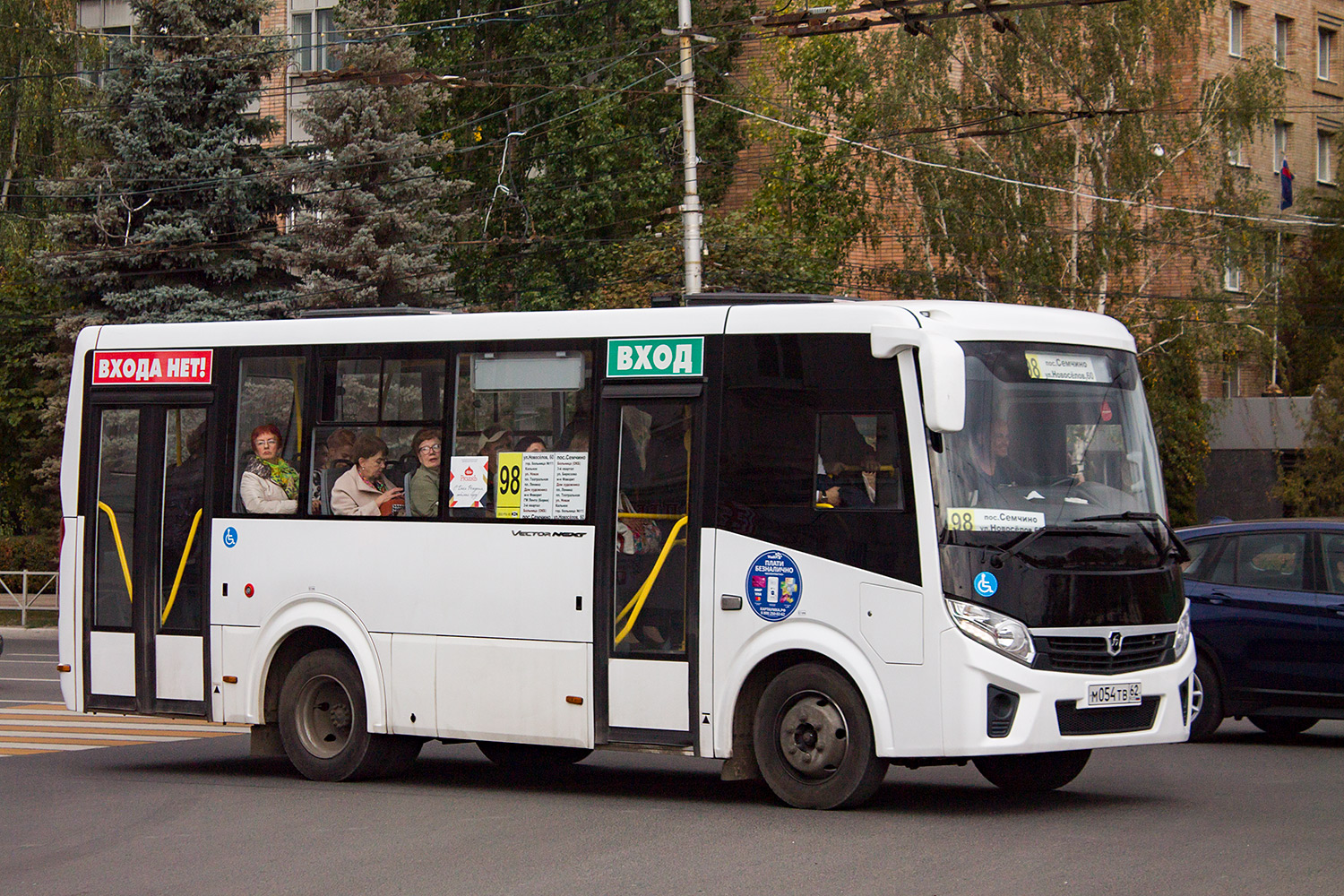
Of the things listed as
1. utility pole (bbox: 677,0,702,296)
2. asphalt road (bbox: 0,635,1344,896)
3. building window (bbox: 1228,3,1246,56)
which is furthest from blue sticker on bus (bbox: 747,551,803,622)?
building window (bbox: 1228,3,1246,56)

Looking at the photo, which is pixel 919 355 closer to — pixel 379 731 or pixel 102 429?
pixel 379 731

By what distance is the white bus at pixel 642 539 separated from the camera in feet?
30.9

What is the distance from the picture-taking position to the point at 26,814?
34.3 ft

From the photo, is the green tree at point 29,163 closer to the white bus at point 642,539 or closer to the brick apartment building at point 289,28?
the brick apartment building at point 289,28

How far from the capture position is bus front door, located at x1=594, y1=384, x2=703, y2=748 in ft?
33.3

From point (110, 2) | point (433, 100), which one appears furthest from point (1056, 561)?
point (110, 2)

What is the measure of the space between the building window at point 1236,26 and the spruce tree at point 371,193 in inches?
999

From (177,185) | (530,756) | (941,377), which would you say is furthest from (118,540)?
Answer: (177,185)

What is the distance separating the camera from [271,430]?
12031 millimetres

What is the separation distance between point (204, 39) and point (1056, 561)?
26834mm

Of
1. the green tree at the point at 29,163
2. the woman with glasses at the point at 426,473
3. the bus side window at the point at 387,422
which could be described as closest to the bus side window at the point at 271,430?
the bus side window at the point at 387,422

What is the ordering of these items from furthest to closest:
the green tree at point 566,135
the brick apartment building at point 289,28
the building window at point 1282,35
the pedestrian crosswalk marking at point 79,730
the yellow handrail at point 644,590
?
1. the building window at point 1282,35
2. the brick apartment building at point 289,28
3. the green tree at point 566,135
4. the pedestrian crosswalk marking at point 79,730
5. the yellow handrail at point 644,590

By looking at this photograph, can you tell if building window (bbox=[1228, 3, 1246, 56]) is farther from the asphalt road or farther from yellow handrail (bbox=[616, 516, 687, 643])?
yellow handrail (bbox=[616, 516, 687, 643])

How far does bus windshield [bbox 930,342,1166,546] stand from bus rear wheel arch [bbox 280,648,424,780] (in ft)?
14.4
